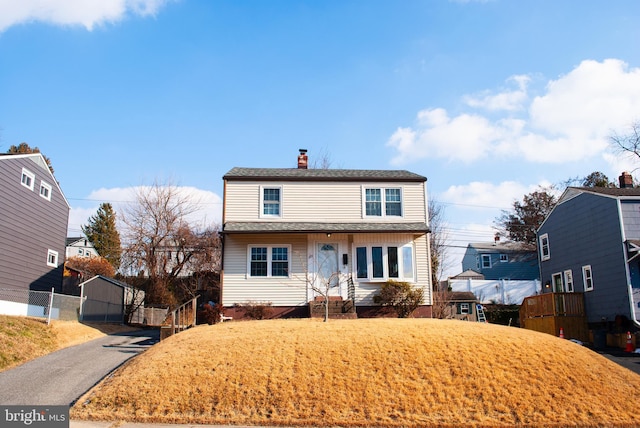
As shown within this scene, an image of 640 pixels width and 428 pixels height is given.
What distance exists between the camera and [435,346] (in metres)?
13.6

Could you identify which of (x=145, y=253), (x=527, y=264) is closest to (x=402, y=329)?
(x=145, y=253)

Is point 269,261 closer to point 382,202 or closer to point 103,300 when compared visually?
point 382,202

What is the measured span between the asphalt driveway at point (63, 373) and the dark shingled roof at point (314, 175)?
7.99m

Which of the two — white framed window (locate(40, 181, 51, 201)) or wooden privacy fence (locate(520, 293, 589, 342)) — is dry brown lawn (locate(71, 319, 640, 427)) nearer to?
wooden privacy fence (locate(520, 293, 589, 342))

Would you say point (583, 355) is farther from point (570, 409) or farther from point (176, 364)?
point (176, 364)

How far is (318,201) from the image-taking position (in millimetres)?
22609

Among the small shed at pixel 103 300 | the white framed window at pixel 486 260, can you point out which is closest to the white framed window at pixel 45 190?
the small shed at pixel 103 300

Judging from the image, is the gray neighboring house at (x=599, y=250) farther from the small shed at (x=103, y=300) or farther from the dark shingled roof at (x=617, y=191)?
the small shed at (x=103, y=300)

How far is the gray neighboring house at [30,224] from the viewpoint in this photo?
22.6 metres

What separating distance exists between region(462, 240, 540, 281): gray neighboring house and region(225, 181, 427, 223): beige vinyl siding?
93.1 ft

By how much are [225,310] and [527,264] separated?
35.9 metres

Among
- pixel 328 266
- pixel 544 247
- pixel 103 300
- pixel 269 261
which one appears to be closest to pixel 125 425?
pixel 269 261

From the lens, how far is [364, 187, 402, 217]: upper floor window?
22.7m

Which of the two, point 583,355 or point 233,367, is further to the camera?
point 583,355
